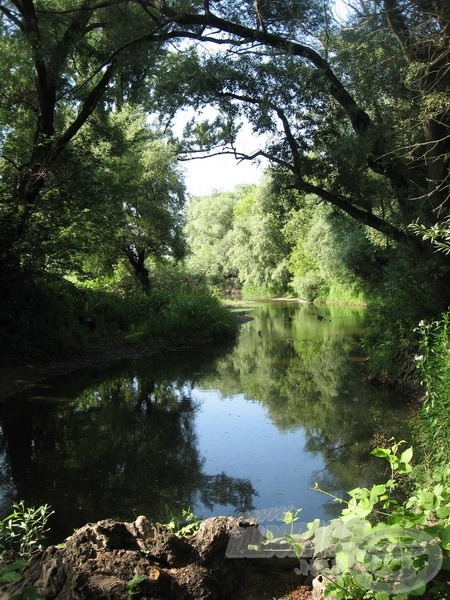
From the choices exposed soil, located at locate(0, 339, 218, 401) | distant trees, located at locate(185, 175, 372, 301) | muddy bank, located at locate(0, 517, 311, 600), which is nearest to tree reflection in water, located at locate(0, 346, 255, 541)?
Answer: exposed soil, located at locate(0, 339, 218, 401)

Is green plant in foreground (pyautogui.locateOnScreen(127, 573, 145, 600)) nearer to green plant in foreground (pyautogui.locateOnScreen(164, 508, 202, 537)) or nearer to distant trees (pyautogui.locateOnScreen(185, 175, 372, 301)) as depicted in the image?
green plant in foreground (pyautogui.locateOnScreen(164, 508, 202, 537))

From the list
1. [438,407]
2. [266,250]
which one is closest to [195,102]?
[438,407]

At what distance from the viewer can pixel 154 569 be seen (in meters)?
2.65

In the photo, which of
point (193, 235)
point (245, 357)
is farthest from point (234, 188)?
point (245, 357)

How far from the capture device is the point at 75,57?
44.9ft

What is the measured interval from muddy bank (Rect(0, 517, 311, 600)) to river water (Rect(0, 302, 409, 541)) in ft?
7.61

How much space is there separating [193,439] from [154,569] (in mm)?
5825

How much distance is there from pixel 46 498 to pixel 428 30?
8222 mm

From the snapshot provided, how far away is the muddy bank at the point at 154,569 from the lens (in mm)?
2486

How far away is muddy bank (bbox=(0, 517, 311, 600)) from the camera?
2.49 m

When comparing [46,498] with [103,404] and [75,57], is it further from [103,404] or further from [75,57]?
[75,57]

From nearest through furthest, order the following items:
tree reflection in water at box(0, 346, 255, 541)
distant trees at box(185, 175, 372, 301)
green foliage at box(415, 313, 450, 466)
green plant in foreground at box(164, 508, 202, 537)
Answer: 1. green plant in foreground at box(164, 508, 202, 537)
2. green foliage at box(415, 313, 450, 466)
3. tree reflection in water at box(0, 346, 255, 541)
4. distant trees at box(185, 175, 372, 301)

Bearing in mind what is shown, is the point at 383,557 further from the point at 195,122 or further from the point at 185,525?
the point at 195,122

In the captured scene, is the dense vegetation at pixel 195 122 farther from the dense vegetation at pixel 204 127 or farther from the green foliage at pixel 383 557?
the green foliage at pixel 383 557
